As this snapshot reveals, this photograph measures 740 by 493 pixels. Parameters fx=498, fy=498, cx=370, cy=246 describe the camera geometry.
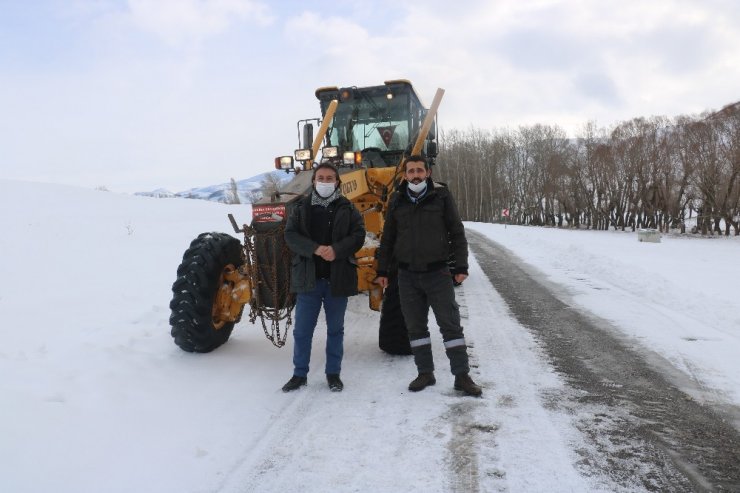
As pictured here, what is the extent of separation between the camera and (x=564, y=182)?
46344mm

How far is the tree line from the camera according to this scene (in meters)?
29.8

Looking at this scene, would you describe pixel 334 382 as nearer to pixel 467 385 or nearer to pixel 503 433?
pixel 467 385

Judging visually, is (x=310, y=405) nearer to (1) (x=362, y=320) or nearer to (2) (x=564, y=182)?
(1) (x=362, y=320)

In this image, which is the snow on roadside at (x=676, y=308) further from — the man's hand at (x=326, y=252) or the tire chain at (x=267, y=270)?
the tire chain at (x=267, y=270)

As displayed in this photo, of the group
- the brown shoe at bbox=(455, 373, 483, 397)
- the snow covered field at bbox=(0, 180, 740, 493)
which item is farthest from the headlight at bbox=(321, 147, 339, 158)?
the brown shoe at bbox=(455, 373, 483, 397)

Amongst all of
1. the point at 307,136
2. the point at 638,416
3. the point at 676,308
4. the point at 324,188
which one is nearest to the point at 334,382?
the point at 324,188

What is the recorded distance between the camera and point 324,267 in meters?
3.86

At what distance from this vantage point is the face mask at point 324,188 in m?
3.83

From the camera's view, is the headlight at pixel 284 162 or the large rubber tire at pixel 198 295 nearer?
the large rubber tire at pixel 198 295

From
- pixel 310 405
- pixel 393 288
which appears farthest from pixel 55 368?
pixel 393 288

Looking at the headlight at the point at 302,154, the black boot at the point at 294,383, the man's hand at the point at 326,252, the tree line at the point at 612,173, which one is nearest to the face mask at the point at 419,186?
the man's hand at the point at 326,252

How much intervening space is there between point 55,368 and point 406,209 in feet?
9.53

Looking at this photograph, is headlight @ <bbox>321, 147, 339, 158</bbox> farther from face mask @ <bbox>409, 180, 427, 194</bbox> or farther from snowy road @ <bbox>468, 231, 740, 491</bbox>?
snowy road @ <bbox>468, 231, 740, 491</bbox>

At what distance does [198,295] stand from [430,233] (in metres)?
2.00
